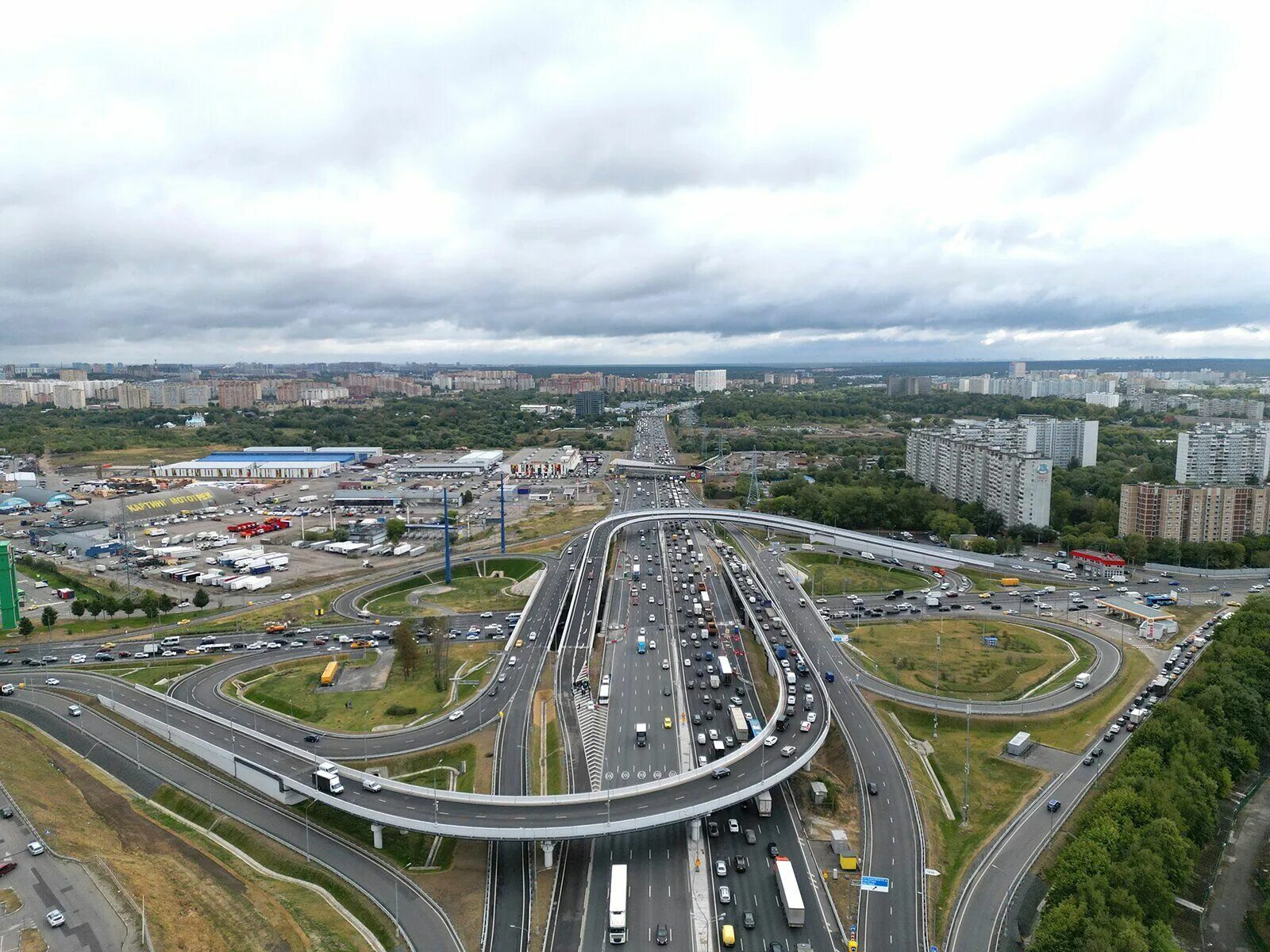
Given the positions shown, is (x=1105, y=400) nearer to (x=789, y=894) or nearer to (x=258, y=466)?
(x=258, y=466)

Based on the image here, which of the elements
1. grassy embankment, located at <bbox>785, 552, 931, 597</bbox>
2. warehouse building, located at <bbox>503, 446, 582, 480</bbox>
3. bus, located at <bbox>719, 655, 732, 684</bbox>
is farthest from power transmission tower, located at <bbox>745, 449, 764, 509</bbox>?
bus, located at <bbox>719, 655, 732, 684</bbox>

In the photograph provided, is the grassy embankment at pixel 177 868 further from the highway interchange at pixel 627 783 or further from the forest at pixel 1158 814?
the forest at pixel 1158 814

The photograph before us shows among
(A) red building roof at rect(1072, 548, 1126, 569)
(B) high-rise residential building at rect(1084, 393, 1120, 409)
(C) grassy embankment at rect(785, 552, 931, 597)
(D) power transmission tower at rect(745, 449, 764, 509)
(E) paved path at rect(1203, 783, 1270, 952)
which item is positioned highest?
(B) high-rise residential building at rect(1084, 393, 1120, 409)

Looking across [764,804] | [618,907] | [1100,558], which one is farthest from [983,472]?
[618,907]

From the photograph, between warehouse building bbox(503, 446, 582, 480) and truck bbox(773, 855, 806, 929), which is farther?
warehouse building bbox(503, 446, 582, 480)

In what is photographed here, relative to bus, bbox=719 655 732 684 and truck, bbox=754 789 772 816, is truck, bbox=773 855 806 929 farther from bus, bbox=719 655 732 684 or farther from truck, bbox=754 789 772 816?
bus, bbox=719 655 732 684

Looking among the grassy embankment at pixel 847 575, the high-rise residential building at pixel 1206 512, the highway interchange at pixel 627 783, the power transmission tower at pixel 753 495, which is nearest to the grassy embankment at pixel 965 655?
the highway interchange at pixel 627 783

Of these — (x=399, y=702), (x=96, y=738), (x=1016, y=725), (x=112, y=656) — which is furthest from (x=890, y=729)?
(x=112, y=656)
